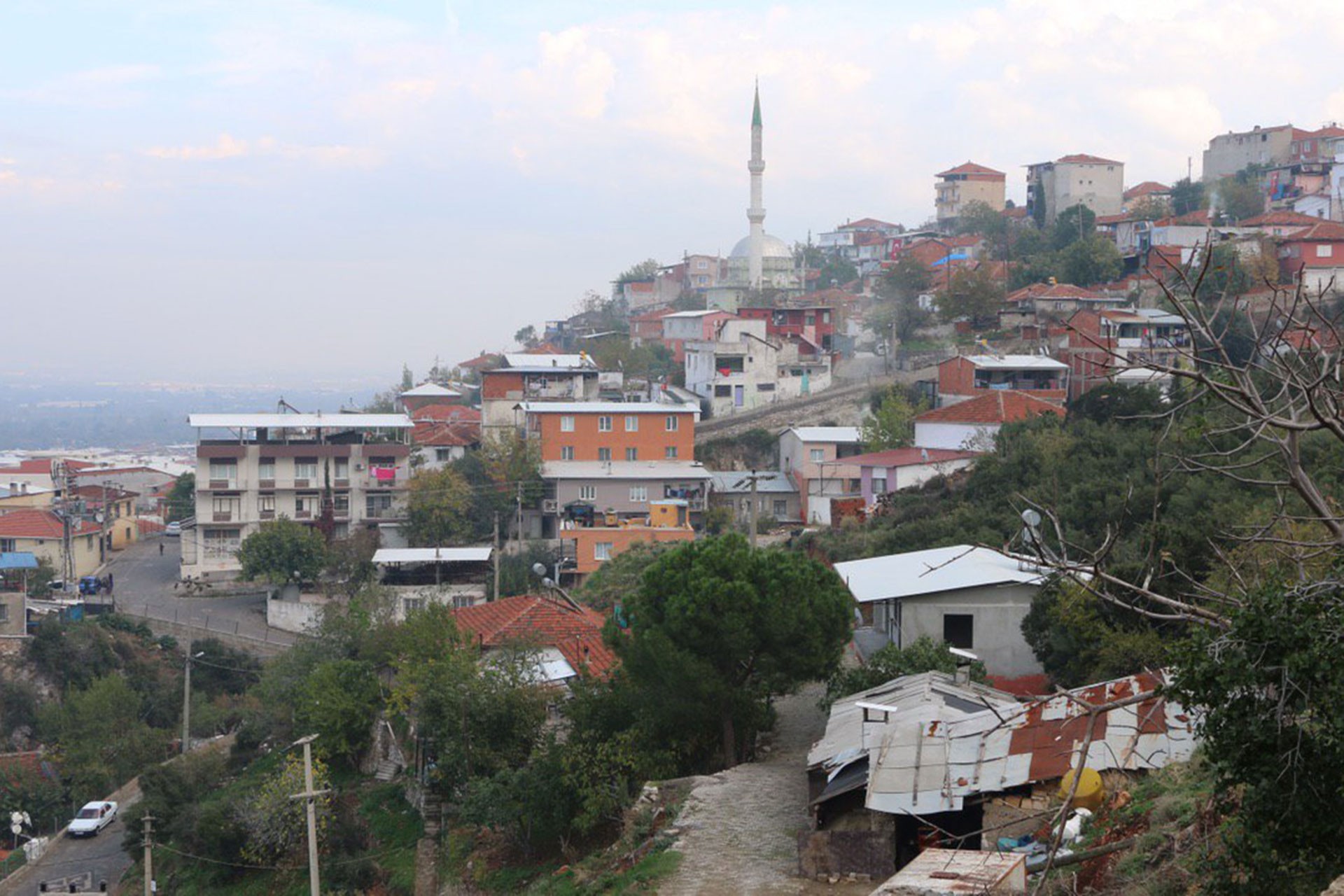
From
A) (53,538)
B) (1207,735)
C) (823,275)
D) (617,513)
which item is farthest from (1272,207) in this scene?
(1207,735)

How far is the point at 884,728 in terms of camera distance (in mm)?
10945

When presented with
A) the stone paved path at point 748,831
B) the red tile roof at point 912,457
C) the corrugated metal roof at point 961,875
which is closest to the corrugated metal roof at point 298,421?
the red tile roof at point 912,457

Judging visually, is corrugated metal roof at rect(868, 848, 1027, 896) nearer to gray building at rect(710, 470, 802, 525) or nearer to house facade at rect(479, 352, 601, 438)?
gray building at rect(710, 470, 802, 525)

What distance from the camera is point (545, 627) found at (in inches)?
756

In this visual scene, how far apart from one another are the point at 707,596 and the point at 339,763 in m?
8.77

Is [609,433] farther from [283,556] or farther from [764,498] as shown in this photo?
[283,556]

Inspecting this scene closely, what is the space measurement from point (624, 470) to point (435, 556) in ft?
21.4

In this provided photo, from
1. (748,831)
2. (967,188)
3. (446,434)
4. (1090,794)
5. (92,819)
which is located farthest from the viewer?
(967,188)

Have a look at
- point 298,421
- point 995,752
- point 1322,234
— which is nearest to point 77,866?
point 995,752

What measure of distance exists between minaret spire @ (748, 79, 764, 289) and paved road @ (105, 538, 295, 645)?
31254 millimetres

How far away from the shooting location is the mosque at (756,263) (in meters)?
61.9

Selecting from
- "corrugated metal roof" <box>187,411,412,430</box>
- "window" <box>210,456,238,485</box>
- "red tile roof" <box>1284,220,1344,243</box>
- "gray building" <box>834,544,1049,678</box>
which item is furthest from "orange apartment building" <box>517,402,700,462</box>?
"gray building" <box>834,544,1049,678</box>

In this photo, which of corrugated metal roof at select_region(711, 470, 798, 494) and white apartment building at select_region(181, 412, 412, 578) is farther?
white apartment building at select_region(181, 412, 412, 578)

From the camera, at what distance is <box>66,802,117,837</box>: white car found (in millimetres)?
23047
